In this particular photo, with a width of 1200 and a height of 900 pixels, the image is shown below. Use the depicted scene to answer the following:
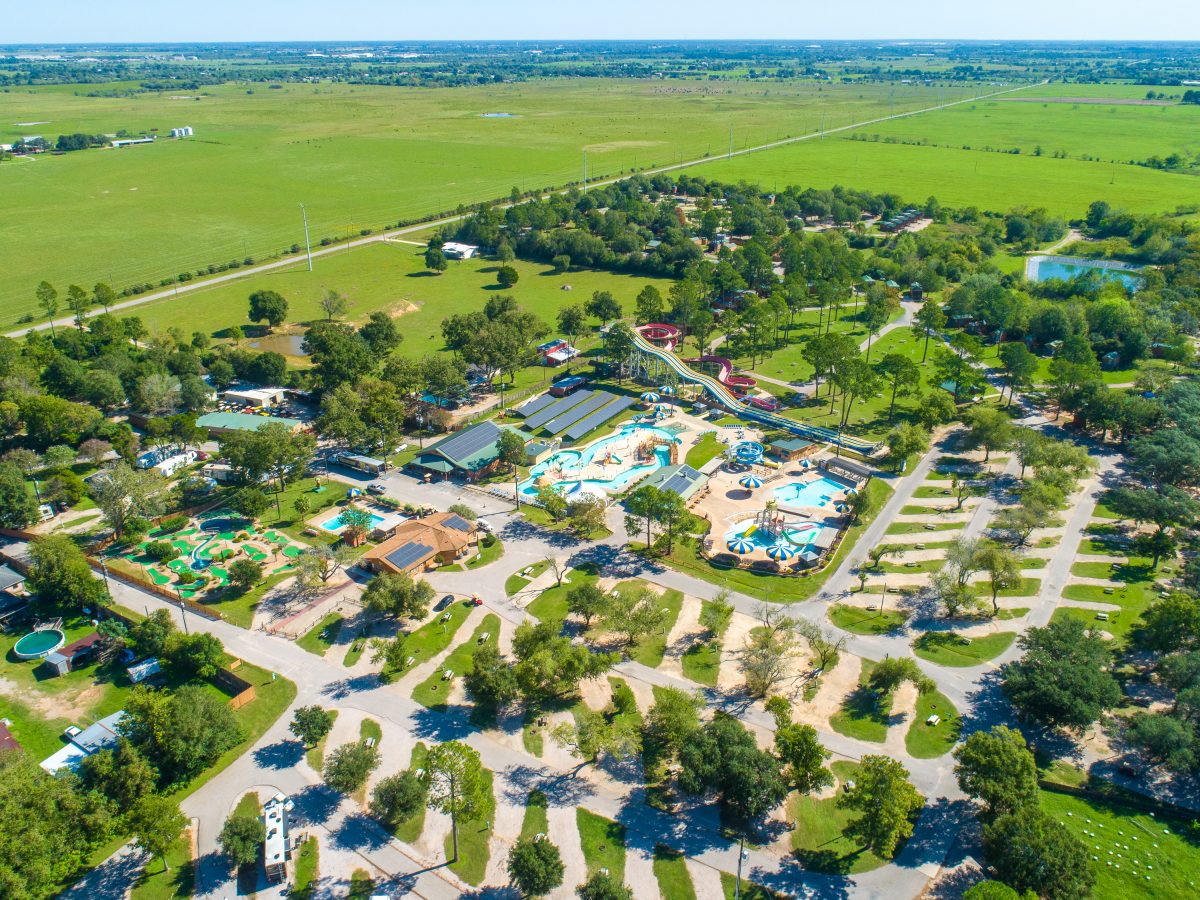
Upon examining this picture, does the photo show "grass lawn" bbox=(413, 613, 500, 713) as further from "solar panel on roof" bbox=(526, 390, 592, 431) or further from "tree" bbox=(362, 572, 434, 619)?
"solar panel on roof" bbox=(526, 390, 592, 431)

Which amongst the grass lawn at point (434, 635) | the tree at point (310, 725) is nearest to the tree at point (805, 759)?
the grass lawn at point (434, 635)

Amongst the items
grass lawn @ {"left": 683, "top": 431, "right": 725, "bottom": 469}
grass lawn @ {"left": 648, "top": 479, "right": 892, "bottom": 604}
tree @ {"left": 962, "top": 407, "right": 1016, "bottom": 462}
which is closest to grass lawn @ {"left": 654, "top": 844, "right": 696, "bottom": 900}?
grass lawn @ {"left": 648, "top": 479, "right": 892, "bottom": 604}

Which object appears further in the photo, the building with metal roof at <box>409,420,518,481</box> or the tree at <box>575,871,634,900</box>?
the building with metal roof at <box>409,420,518,481</box>

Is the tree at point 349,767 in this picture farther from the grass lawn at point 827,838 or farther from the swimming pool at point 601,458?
the swimming pool at point 601,458

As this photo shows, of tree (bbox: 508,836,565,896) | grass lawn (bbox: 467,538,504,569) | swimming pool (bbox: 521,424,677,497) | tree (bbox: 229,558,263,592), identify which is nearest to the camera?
tree (bbox: 508,836,565,896)

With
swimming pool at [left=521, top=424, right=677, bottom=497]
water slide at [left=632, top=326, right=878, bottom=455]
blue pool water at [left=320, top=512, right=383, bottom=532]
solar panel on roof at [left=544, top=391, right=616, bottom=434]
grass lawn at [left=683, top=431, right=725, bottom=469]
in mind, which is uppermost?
water slide at [left=632, top=326, right=878, bottom=455]
